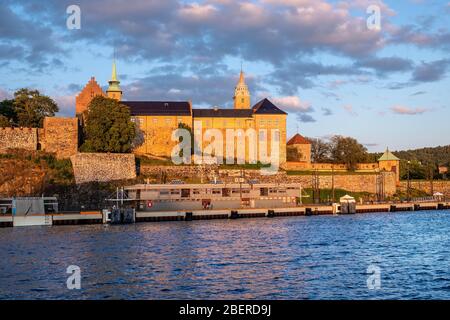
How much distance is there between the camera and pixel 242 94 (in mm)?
122875

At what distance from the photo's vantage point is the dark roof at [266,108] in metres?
108

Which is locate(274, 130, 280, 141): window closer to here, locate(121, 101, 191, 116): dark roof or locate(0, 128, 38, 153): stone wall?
locate(121, 101, 191, 116): dark roof

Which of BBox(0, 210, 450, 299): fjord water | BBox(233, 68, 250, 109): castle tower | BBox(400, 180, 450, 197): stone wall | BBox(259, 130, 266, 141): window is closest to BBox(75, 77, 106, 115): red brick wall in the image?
BBox(259, 130, 266, 141): window

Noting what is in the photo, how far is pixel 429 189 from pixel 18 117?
6555cm

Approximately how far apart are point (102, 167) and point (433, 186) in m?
59.3

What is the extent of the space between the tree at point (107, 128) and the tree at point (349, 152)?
42.0 metres

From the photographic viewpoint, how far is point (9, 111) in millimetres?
85500

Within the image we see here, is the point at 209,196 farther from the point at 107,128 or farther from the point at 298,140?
the point at 298,140

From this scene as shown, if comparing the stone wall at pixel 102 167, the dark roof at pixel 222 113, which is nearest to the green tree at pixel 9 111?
the stone wall at pixel 102 167

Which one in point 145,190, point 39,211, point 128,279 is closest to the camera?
point 128,279

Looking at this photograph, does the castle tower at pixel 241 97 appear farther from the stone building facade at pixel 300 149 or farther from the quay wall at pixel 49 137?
the quay wall at pixel 49 137

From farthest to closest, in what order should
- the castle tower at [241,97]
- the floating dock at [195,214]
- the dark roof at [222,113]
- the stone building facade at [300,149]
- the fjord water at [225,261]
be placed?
1. the castle tower at [241,97]
2. the stone building facade at [300,149]
3. the dark roof at [222,113]
4. the floating dock at [195,214]
5. the fjord water at [225,261]
